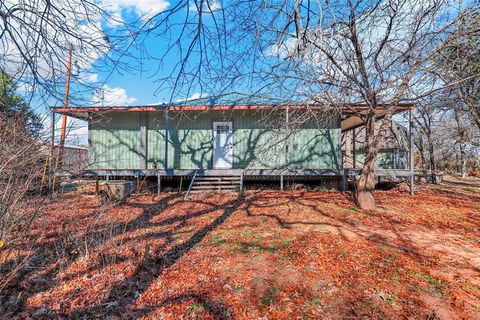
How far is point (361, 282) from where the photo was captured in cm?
335

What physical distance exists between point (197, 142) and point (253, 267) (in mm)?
7899

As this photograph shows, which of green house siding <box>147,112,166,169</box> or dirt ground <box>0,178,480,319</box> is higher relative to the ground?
green house siding <box>147,112,166,169</box>

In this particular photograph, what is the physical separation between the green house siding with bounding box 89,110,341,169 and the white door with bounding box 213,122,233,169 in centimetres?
19

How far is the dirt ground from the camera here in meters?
2.92

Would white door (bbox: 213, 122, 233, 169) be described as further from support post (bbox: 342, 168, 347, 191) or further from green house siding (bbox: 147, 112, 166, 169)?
support post (bbox: 342, 168, 347, 191)

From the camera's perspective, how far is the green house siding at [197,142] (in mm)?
10805

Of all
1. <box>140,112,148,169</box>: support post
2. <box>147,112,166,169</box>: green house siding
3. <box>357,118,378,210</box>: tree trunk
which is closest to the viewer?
<box>357,118,378,210</box>: tree trunk

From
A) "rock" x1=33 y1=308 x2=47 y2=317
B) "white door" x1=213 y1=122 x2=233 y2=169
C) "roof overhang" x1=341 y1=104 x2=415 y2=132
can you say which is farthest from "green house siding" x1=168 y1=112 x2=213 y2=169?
"rock" x1=33 y1=308 x2=47 y2=317

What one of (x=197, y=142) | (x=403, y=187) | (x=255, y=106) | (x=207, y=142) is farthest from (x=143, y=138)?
(x=403, y=187)

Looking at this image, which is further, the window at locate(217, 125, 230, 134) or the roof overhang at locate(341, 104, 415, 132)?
the window at locate(217, 125, 230, 134)

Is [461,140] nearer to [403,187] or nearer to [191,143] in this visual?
[403,187]

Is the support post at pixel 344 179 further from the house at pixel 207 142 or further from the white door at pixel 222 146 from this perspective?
the white door at pixel 222 146

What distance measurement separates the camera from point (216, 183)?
10000 millimetres

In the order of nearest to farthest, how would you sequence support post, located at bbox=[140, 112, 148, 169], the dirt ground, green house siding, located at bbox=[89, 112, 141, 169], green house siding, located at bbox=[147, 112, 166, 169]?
1. the dirt ground
2. support post, located at bbox=[140, 112, 148, 169]
3. green house siding, located at bbox=[147, 112, 166, 169]
4. green house siding, located at bbox=[89, 112, 141, 169]
